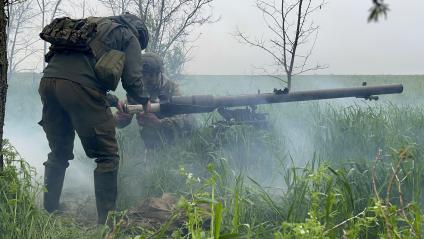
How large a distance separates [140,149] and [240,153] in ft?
4.64

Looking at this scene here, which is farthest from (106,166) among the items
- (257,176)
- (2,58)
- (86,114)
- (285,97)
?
(285,97)

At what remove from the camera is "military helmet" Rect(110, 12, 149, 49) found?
4.09 metres

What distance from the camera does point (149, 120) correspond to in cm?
533

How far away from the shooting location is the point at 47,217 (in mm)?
3029

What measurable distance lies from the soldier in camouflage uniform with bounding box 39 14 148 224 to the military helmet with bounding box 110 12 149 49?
0.07 metres

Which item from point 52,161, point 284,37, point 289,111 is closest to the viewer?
point 52,161

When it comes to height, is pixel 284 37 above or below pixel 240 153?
above

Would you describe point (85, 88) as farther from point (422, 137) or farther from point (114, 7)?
point (114, 7)

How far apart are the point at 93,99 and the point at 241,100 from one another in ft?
7.14

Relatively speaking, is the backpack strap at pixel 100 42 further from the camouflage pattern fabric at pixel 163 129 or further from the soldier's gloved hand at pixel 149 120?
the camouflage pattern fabric at pixel 163 129

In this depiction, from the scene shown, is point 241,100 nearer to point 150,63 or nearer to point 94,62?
point 150,63

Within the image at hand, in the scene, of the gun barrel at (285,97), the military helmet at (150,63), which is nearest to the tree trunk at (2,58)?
the military helmet at (150,63)

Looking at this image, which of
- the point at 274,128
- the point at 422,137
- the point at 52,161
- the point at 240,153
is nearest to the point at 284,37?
the point at 274,128

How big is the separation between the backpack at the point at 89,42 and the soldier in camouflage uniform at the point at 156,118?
5.08ft
